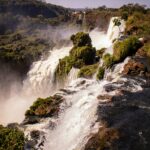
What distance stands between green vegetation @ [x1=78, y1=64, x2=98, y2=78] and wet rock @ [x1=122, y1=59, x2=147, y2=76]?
27.8 ft

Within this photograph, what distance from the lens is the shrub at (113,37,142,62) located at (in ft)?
190

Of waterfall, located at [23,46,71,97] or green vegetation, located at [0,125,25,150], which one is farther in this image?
waterfall, located at [23,46,71,97]

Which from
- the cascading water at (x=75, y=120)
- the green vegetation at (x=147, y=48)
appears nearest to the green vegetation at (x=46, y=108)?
the cascading water at (x=75, y=120)

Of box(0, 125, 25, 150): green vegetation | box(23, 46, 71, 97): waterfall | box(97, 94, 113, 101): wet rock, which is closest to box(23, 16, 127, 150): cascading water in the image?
box(97, 94, 113, 101): wet rock

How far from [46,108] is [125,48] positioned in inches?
801

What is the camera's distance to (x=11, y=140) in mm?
29750

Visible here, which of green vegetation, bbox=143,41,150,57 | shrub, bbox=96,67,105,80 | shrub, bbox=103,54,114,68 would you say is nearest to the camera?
shrub, bbox=96,67,105,80

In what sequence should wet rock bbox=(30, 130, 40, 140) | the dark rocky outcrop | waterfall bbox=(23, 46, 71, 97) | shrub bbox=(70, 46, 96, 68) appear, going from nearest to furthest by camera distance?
wet rock bbox=(30, 130, 40, 140), the dark rocky outcrop, shrub bbox=(70, 46, 96, 68), waterfall bbox=(23, 46, 71, 97)

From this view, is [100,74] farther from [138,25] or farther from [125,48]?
[138,25]

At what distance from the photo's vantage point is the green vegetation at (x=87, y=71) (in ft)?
201

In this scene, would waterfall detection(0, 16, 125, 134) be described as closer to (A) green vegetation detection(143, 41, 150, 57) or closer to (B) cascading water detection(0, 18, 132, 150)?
(A) green vegetation detection(143, 41, 150, 57)

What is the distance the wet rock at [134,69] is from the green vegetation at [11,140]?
26405mm

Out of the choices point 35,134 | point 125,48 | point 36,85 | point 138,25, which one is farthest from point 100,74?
point 36,85

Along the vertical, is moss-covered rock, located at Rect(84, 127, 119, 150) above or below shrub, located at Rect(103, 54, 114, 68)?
below
